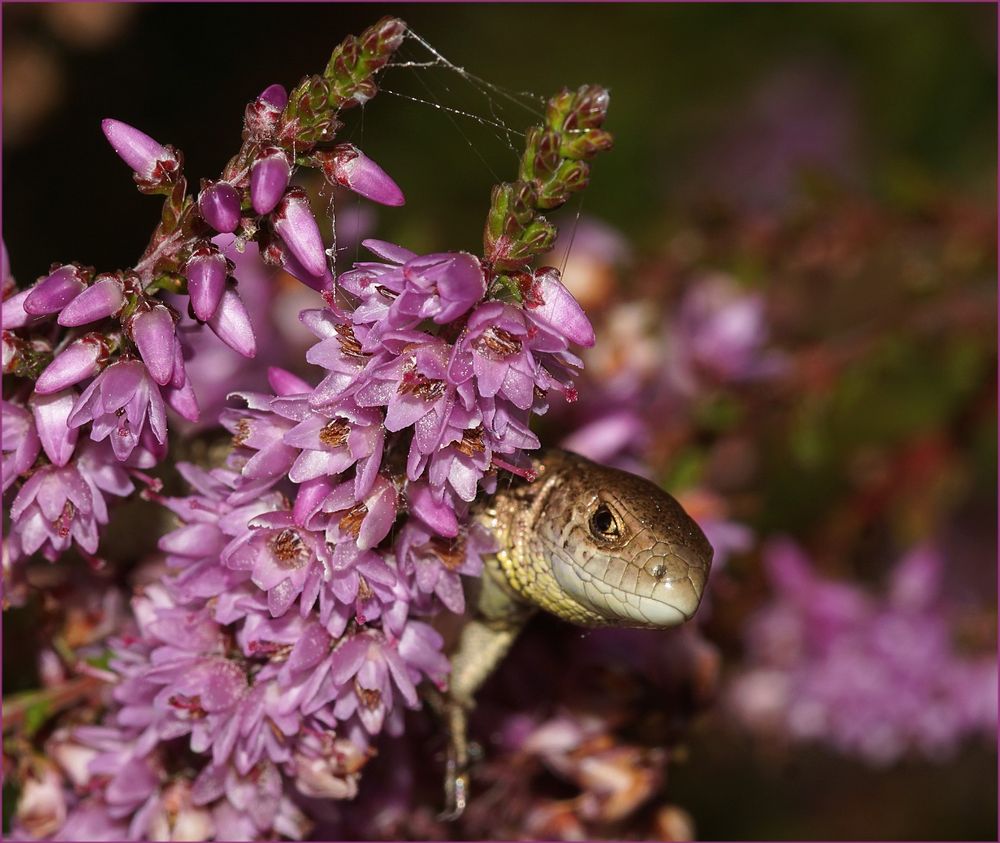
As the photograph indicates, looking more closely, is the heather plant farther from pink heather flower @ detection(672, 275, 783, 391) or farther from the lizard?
pink heather flower @ detection(672, 275, 783, 391)

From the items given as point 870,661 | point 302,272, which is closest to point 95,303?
point 302,272

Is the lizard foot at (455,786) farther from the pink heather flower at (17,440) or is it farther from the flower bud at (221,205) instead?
the flower bud at (221,205)

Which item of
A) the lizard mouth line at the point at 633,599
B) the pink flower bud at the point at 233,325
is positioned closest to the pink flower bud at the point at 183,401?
the pink flower bud at the point at 233,325

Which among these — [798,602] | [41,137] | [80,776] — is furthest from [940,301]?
[41,137]

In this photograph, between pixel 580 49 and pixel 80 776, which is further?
pixel 580 49

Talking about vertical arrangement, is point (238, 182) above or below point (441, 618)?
above

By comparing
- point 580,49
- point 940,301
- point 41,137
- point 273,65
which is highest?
point 580,49

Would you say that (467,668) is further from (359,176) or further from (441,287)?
(359,176)

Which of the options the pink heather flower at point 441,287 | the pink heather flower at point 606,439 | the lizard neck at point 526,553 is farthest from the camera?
the pink heather flower at point 606,439

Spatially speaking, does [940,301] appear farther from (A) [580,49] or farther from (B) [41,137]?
(B) [41,137]
